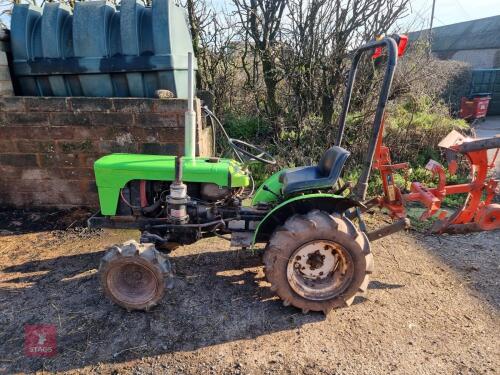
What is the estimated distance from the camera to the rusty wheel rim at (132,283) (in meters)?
2.54

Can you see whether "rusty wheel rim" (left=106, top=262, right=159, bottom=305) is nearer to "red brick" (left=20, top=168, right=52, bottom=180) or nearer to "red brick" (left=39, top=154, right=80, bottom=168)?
"red brick" (left=39, top=154, right=80, bottom=168)

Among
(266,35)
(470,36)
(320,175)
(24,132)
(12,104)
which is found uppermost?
(470,36)

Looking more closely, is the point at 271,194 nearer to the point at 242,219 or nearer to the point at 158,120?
the point at 242,219

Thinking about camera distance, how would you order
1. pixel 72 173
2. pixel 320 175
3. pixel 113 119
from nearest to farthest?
pixel 320 175
pixel 113 119
pixel 72 173

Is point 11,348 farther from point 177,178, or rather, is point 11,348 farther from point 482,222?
point 482,222

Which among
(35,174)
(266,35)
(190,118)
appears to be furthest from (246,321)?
(266,35)

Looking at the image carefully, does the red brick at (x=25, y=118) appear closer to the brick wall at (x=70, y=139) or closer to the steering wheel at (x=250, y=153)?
the brick wall at (x=70, y=139)

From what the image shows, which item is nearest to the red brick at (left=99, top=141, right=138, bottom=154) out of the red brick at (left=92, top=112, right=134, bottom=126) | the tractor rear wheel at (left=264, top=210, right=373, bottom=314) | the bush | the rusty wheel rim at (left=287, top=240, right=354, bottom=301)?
the red brick at (left=92, top=112, right=134, bottom=126)

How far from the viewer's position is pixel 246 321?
2.56 m

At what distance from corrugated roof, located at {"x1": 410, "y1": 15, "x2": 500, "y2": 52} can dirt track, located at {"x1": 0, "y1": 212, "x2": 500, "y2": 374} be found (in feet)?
93.5

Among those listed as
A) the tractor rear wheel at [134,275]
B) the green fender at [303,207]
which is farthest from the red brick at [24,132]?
the green fender at [303,207]

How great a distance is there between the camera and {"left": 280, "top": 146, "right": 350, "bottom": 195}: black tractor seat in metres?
2.57

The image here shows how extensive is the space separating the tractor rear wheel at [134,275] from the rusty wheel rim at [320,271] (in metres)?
0.92

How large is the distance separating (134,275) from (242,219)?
36.6 inches
